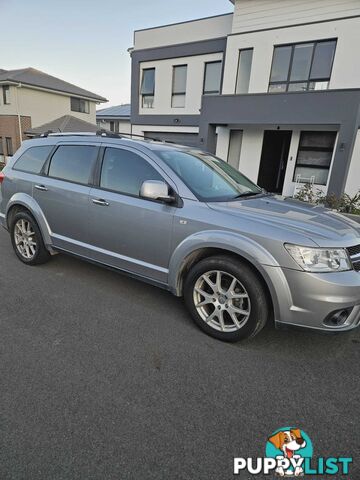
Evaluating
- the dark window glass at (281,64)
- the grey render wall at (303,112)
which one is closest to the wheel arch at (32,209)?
the grey render wall at (303,112)

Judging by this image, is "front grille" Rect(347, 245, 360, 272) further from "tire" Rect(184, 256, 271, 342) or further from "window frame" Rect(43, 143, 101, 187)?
"window frame" Rect(43, 143, 101, 187)

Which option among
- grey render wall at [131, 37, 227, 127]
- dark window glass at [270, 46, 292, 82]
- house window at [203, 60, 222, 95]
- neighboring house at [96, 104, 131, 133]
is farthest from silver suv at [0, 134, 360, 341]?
neighboring house at [96, 104, 131, 133]

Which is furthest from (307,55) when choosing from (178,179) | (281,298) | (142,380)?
(142,380)

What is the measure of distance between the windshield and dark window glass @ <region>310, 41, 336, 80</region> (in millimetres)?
9602

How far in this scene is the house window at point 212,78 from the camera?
13.9 meters

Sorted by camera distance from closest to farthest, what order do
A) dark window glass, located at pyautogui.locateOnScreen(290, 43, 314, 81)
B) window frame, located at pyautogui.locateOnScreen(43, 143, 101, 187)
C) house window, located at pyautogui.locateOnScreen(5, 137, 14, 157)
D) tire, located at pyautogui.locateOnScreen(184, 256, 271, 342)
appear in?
1. tire, located at pyautogui.locateOnScreen(184, 256, 271, 342)
2. window frame, located at pyautogui.locateOnScreen(43, 143, 101, 187)
3. dark window glass, located at pyautogui.locateOnScreen(290, 43, 314, 81)
4. house window, located at pyautogui.locateOnScreen(5, 137, 14, 157)

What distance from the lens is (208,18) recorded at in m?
13.7

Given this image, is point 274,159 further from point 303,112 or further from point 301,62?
point 301,62

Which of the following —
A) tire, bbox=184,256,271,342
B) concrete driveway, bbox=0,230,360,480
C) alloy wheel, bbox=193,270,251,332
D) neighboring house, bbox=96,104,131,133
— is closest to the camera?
concrete driveway, bbox=0,230,360,480

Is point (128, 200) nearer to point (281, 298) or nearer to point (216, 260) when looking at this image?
point (216, 260)

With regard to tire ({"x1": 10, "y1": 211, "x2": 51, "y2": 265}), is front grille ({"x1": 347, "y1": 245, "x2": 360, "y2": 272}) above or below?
above

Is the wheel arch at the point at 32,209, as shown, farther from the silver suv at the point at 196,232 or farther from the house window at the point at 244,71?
the house window at the point at 244,71

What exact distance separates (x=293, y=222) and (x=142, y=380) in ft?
5.92

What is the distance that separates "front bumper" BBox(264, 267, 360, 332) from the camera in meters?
2.38
